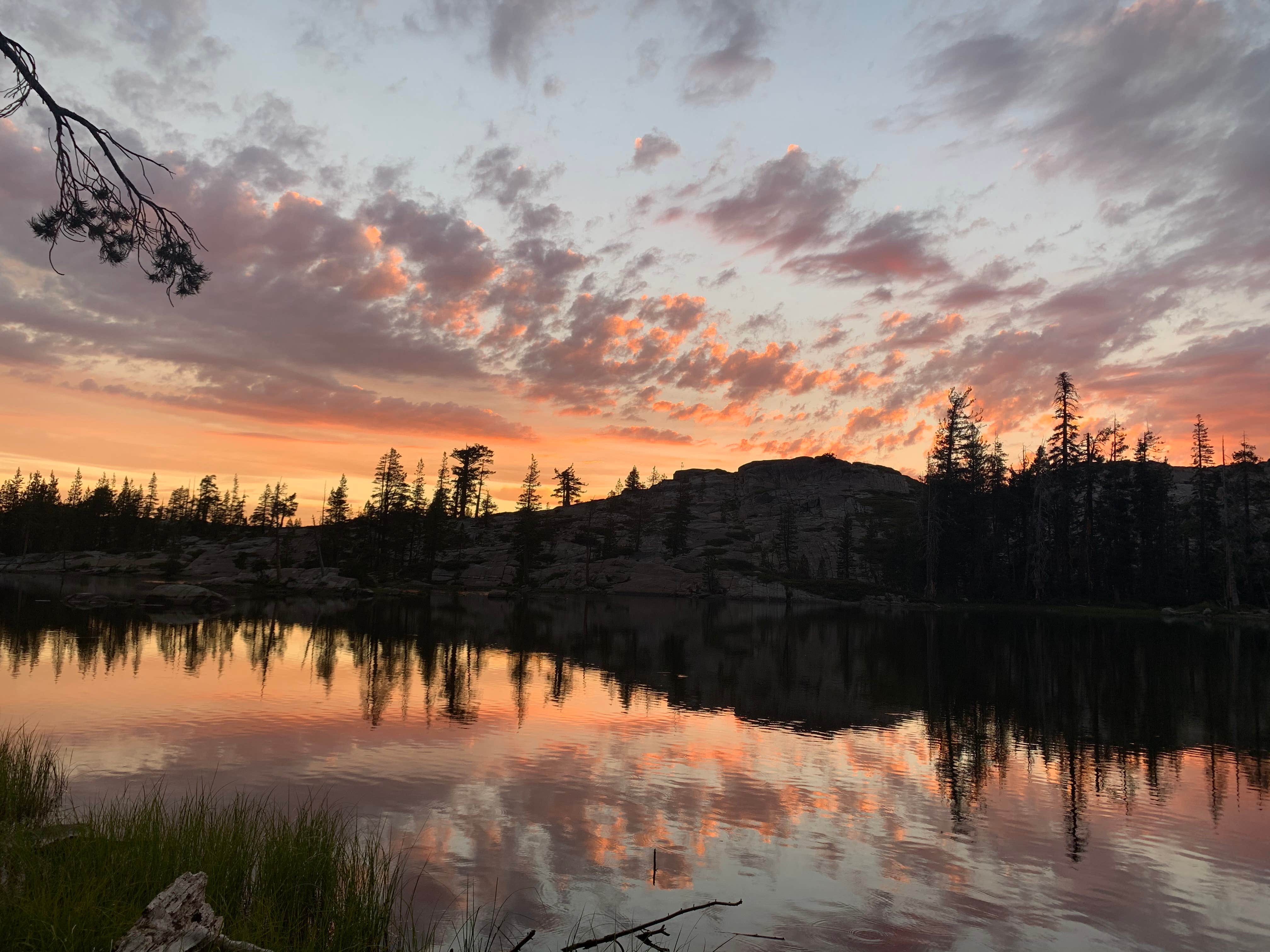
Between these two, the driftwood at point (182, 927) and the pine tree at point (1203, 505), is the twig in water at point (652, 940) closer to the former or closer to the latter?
the driftwood at point (182, 927)

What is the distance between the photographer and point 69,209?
12898 millimetres

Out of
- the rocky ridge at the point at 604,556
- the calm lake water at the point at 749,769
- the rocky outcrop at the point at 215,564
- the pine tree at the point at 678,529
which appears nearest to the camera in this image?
the calm lake water at the point at 749,769

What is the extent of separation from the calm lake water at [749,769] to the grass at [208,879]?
2418mm

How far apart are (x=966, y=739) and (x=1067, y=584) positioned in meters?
101

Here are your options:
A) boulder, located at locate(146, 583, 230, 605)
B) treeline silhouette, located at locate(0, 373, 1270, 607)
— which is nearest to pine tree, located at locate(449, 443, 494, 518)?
treeline silhouette, located at locate(0, 373, 1270, 607)

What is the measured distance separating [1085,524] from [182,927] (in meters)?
127

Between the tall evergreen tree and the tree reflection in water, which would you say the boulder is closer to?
the tree reflection in water

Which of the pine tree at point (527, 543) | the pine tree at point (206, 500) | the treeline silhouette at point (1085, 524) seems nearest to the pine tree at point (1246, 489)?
the treeline silhouette at point (1085, 524)

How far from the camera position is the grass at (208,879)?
7855 mm

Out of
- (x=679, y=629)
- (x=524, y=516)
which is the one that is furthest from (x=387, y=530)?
(x=679, y=629)

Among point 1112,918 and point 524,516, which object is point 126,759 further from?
point 524,516

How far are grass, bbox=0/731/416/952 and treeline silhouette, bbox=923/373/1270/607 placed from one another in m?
113

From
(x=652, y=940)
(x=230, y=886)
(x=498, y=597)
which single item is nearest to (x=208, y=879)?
(x=230, y=886)

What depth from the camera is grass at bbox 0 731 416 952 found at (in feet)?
25.8
